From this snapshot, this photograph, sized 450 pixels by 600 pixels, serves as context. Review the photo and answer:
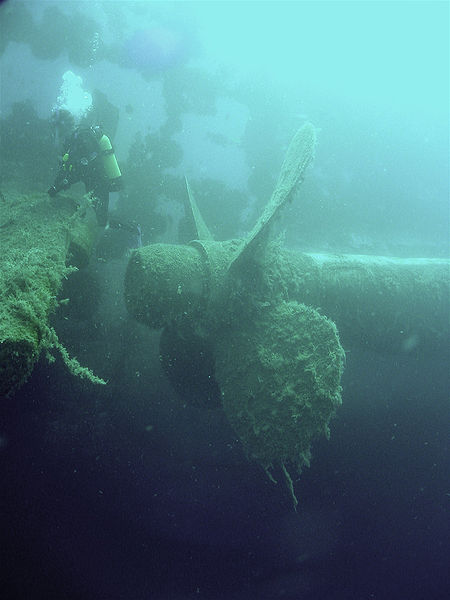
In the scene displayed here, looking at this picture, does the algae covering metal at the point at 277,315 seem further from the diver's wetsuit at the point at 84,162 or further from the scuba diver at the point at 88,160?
the diver's wetsuit at the point at 84,162

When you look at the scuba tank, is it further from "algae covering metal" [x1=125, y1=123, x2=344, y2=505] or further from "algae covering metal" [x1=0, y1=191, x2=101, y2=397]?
"algae covering metal" [x1=125, y1=123, x2=344, y2=505]

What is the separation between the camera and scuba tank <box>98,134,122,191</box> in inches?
226

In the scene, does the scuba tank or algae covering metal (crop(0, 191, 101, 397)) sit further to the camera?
the scuba tank

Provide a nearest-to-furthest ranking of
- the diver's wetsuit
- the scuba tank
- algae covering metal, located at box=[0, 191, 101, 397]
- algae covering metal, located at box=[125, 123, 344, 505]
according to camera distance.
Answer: algae covering metal, located at box=[0, 191, 101, 397] < algae covering metal, located at box=[125, 123, 344, 505] < the diver's wetsuit < the scuba tank

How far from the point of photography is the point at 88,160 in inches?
225

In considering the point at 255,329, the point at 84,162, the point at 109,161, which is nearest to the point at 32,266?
the point at 255,329

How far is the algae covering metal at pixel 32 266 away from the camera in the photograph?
2119mm

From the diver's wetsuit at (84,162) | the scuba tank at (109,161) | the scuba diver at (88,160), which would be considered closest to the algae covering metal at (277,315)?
the scuba tank at (109,161)

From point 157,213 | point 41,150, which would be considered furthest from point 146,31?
point 157,213

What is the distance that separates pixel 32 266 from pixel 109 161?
3.41 metres

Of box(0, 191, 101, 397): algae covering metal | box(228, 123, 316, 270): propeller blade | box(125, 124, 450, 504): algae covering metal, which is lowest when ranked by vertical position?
box(125, 124, 450, 504): algae covering metal

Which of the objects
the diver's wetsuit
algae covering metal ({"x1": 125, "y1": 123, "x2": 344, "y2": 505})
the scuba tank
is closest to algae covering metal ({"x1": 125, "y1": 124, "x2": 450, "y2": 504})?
algae covering metal ({"x1": 125, "y1": 123, "x2": 344, "y2": 505})

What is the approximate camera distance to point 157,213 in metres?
7.75

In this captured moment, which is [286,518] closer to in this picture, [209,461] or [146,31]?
[209,461]
